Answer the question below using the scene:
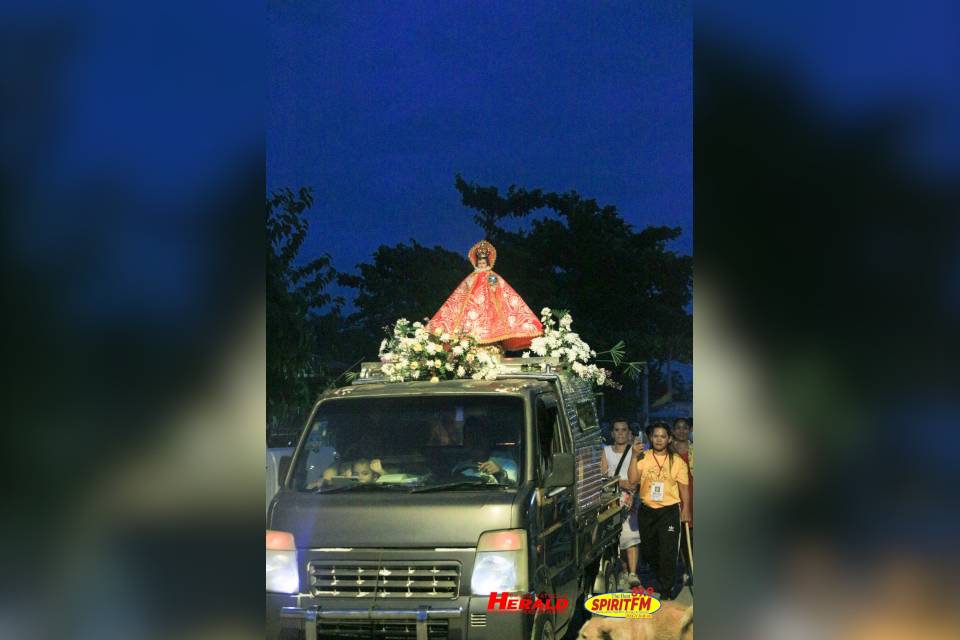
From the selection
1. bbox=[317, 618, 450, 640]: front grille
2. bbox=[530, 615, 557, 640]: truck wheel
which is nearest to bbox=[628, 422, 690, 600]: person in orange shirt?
bbox=[530, 615, 557, 640]: truck wheel

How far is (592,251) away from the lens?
39.9 feet

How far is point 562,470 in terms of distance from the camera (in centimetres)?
395

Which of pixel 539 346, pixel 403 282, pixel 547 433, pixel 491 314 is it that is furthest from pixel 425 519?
pixel 403 282

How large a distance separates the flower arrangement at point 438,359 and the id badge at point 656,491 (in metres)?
1.13

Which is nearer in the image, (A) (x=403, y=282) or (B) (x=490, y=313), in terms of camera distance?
(B) (x=490, y=313)

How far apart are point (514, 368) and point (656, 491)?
3.39 ft

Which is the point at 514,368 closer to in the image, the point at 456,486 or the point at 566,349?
the point at 566,349

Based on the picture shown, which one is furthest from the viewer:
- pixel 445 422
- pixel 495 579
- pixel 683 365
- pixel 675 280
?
pixel 675 280

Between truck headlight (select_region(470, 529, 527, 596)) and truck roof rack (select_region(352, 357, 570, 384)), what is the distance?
127 centimetres

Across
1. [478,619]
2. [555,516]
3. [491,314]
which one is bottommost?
[478,619]
